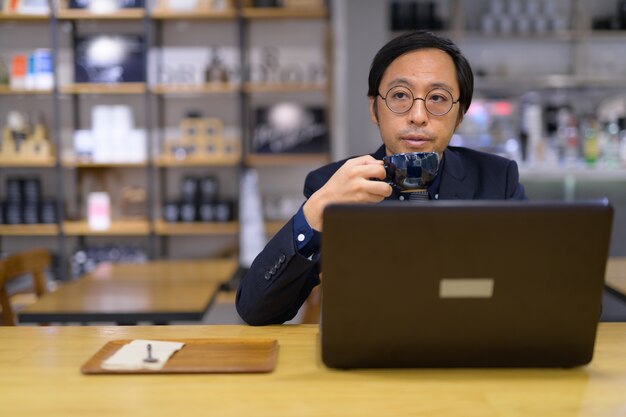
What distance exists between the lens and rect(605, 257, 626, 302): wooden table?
2148mm

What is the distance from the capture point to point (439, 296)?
3.37ft

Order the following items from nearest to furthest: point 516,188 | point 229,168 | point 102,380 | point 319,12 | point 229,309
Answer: point 102,380
point 516,188
point 229,309
point 319,12
point 229,168

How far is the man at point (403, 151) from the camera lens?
1448 mm

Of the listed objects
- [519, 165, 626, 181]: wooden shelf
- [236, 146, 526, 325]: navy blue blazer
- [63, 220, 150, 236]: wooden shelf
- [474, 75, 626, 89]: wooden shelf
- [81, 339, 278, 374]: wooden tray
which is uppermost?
[474, 75, 626, 89]: wooden shelf

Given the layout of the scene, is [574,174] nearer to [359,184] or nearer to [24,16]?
[24,16]

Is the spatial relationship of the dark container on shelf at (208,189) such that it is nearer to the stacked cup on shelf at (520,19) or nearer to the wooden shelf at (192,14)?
the wooden shelf at (192,14)

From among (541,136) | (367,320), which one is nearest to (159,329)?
(367,320)

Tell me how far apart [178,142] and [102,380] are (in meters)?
4.15

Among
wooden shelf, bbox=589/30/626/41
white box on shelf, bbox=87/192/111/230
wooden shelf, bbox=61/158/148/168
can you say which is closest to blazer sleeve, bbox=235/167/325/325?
wooden shelf, bbox=61/158/148/168

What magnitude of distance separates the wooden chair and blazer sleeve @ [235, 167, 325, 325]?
3.74 feet

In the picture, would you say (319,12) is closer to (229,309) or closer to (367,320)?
(229,309)

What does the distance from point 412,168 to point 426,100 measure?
1.44 feet

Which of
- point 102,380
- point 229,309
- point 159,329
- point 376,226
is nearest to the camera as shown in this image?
point 376,226

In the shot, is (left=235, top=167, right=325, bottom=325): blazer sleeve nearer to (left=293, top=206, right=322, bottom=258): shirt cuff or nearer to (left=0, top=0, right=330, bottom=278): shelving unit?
(left=293, top=206, right=322, bottom=258): shirt cuff
